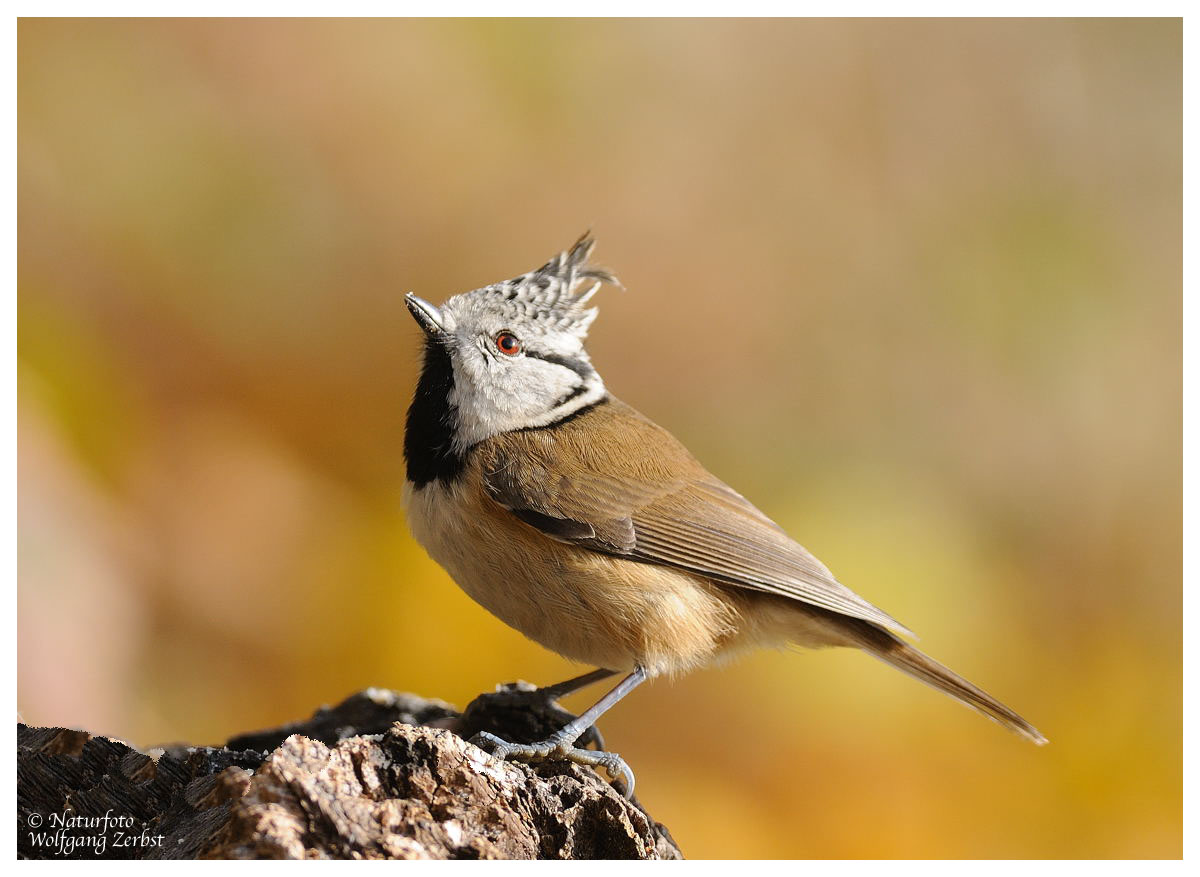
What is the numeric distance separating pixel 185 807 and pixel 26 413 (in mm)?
1926

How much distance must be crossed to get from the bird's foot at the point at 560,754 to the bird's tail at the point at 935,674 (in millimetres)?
894

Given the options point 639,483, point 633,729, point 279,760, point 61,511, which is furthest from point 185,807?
point 633,729

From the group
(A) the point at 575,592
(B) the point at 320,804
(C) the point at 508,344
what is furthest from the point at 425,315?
(B) the point at 320,804

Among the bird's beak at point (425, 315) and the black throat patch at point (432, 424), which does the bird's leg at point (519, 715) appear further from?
the bird's beak at point (425, 315)

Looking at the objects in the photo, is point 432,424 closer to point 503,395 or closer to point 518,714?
point 503,395

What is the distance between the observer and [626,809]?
2.46m

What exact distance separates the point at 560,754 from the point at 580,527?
0.61 meters

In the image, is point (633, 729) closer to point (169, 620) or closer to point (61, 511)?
point (169, 620)

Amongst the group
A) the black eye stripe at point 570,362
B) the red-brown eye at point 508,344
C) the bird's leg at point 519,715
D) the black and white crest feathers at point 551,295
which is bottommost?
the bird's leg at point 519,715

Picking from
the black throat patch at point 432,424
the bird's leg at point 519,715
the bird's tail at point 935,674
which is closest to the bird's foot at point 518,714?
the bird's leg at point 519,715

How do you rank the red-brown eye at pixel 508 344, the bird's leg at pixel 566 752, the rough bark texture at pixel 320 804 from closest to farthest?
the rough bark texture at pixel 320 804 < the bird's leg at pixel 566 752 < the red-brown eye at pixel 508 344

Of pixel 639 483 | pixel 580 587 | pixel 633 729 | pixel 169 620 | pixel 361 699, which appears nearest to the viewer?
pixel 580 587

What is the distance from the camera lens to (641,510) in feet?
10.3

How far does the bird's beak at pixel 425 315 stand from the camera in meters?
3.17
